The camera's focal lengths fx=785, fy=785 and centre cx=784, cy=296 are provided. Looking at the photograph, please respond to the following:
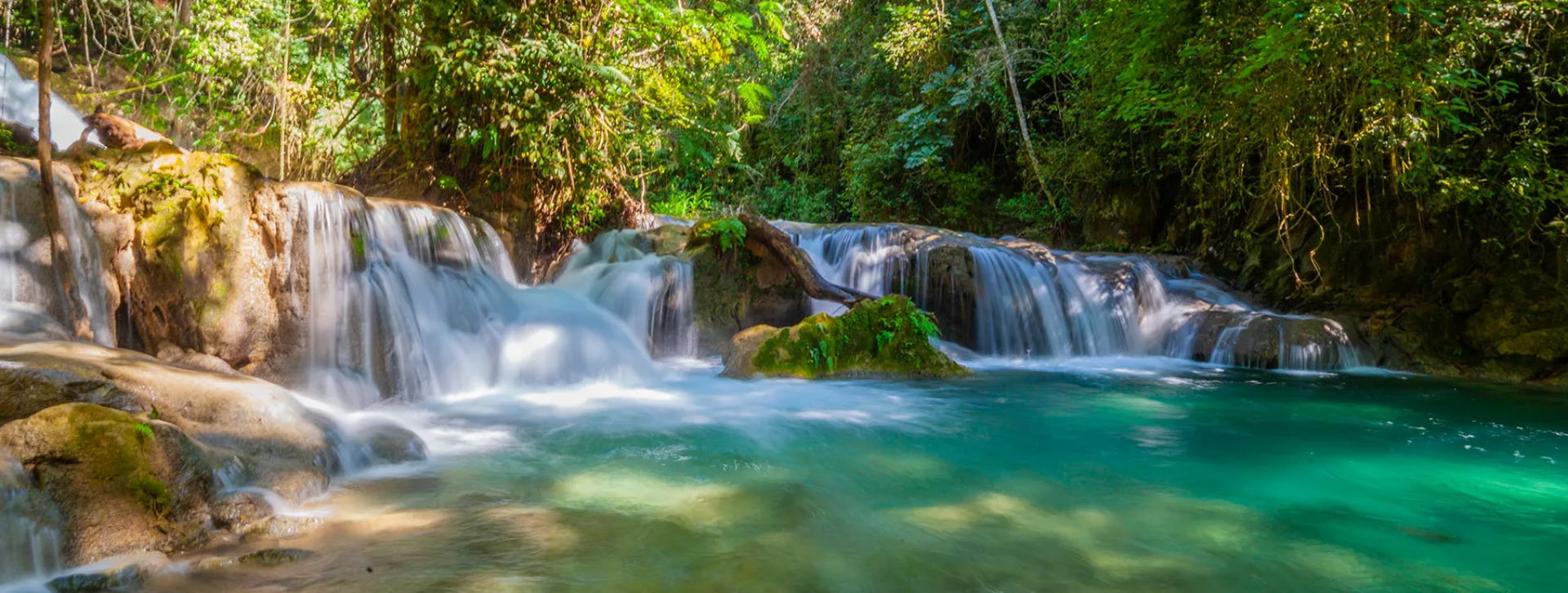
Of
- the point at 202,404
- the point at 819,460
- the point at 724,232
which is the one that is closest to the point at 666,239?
the point at 724,232

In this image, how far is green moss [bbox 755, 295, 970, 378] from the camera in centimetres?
727

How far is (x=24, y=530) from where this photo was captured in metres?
2.39

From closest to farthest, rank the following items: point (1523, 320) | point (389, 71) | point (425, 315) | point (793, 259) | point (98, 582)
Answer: point (98, 582), point (425, 315), point (1523, 320), point (389, 71), point (793, 259)

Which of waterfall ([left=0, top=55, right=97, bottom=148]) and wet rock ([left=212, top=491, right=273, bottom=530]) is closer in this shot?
wet rock ([left=212, top=491, right=273, bottom=530])

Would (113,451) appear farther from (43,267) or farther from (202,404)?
(43,267)

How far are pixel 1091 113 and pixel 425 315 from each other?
10.9 meters

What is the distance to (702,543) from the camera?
2.98 m

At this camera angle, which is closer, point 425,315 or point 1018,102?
point 425,315

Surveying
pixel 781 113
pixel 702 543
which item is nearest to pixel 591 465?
pixel 702 543

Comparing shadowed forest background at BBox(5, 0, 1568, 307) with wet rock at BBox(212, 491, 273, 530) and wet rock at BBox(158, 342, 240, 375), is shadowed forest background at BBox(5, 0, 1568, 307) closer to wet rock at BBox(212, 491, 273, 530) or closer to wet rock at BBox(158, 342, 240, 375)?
wet rock at BBox(158, 342, 240, 375)

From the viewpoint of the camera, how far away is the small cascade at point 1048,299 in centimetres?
972

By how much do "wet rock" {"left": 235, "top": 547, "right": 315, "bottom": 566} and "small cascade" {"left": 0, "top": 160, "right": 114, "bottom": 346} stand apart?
298 cm

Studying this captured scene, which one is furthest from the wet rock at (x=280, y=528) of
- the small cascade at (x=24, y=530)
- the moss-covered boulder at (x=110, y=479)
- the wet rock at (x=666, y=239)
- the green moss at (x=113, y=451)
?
the wet rock at (x=666, y=239)

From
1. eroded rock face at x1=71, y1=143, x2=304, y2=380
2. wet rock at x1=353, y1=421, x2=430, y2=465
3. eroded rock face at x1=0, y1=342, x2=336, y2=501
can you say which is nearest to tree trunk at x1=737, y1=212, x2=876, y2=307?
eroded rock face at x1=71, y1=143, x2=304, y2=380
